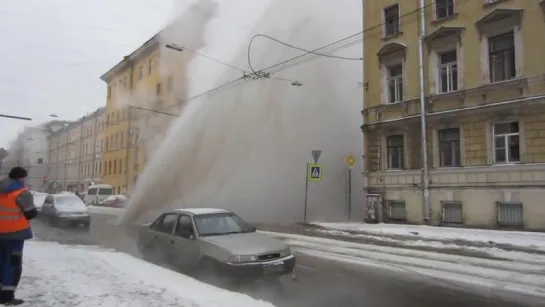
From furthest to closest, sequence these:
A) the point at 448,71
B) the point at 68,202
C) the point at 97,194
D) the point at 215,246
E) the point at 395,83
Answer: the point at 97,194 < the point at 68,202 < the point at 395,83 < the point at 448,71 < the point at 215,246

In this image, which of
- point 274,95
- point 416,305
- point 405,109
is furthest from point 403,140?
point 416,305

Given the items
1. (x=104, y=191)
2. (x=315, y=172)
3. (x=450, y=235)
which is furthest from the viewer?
(x=104, y=191)

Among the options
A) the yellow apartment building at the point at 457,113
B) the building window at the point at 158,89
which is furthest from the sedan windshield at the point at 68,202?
the yellow apartment building at the point at 457,113

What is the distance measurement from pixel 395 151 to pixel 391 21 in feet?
19.8

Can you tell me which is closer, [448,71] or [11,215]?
[11,215]

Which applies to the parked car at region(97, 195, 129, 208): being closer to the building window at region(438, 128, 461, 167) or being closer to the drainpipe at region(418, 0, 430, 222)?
the drainpipe at region(418, 0, 430, 222)

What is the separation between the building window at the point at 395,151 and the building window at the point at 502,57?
15.5 feet

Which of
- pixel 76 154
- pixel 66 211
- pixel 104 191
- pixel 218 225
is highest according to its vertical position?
pixel 76 154

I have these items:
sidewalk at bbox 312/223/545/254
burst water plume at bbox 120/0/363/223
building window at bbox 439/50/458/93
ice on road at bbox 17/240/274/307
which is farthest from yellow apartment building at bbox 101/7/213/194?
ice on road at bbox 17/240/274/307

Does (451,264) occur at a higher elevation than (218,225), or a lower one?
lower

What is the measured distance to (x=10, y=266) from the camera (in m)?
5.40

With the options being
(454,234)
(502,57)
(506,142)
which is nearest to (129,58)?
(502,57)

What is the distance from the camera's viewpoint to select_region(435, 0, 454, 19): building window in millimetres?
18297

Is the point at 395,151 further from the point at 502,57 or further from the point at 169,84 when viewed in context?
the point at 169,84
